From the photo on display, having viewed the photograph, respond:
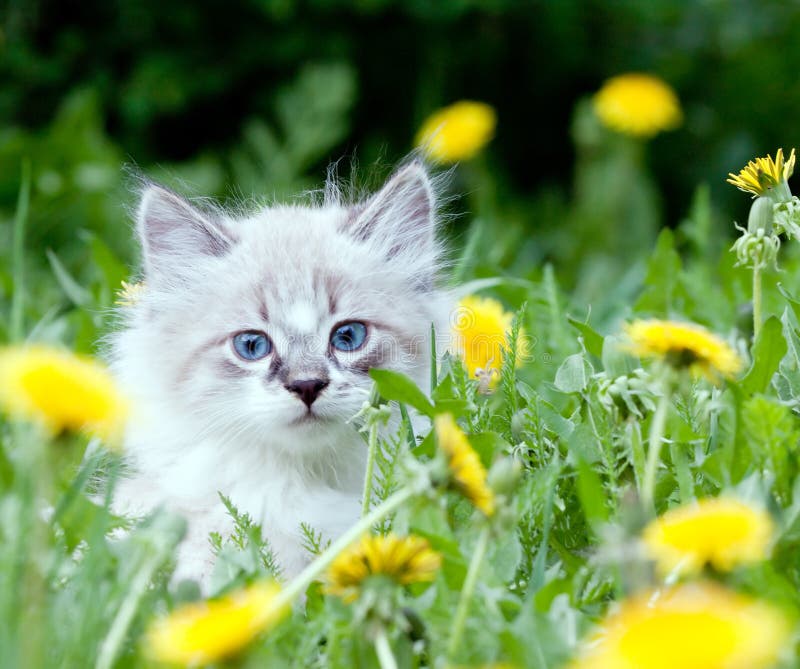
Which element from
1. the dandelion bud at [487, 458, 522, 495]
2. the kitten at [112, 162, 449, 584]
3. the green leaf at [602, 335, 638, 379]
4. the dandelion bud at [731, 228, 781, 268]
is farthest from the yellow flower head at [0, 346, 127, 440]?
the dandelion bud at [731, 228, 781, 268]

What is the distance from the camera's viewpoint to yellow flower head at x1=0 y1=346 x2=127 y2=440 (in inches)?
45.1

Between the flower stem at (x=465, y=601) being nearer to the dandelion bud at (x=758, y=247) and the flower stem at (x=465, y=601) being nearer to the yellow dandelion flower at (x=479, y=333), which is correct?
the dandelion bud at (x=758, y=247)

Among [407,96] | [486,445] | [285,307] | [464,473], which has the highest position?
[464,473]

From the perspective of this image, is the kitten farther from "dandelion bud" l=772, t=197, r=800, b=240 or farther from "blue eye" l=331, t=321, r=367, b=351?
"dandelion bud" l=772, t=197, r=800, b=240

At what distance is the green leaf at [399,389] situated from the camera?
74.6 inches

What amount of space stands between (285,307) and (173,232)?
40 centimetres

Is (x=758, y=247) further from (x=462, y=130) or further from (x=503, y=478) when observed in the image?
(x=462, y=130)

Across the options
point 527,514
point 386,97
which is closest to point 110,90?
point 386,97

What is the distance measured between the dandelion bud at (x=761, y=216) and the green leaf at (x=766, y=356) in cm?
18

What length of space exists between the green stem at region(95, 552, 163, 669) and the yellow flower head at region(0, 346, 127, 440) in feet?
0.75

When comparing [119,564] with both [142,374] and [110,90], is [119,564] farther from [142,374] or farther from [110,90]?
[110,90]

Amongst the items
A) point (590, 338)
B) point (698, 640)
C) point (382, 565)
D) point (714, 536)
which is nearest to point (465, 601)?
point (382, 565)

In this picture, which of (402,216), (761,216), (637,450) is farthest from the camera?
(402,216)

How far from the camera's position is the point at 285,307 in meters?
2.24
